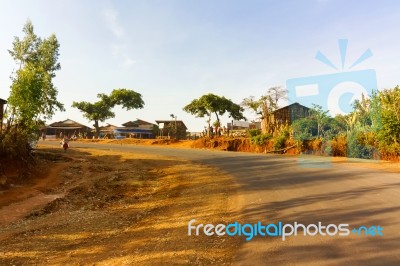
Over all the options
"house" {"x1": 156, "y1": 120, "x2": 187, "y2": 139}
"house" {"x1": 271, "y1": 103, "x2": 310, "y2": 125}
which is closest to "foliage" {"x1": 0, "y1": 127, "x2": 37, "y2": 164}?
"house" {"x1": 271, "y1": 103, "x2": 310, "y2": 125}

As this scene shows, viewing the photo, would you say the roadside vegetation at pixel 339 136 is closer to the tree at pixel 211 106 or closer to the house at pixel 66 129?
the tree at pixel 211 106

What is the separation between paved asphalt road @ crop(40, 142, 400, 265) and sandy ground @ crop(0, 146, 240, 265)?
683mm

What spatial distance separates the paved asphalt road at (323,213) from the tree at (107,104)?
1912 inches

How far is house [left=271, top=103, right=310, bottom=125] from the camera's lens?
4326 cm

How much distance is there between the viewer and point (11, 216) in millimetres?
9195

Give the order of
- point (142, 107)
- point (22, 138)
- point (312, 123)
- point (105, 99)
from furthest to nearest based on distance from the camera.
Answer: point (142, 107) → point (105, 99) → point (312, 123) → point (22, 138)

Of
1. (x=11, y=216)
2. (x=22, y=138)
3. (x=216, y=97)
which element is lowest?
(x=11, y=216)

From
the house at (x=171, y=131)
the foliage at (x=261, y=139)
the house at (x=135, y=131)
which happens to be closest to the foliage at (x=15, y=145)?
the foliage at (x=261, y=139)

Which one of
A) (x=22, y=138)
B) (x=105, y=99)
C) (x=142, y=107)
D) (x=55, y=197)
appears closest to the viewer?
(x=55, y=197)

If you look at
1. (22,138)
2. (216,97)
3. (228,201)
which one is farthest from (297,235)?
(216,97)

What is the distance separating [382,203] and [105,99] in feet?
186

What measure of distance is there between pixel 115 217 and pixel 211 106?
135 ft

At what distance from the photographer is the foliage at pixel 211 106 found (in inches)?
1929

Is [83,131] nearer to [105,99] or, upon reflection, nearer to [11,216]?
[105,99]
